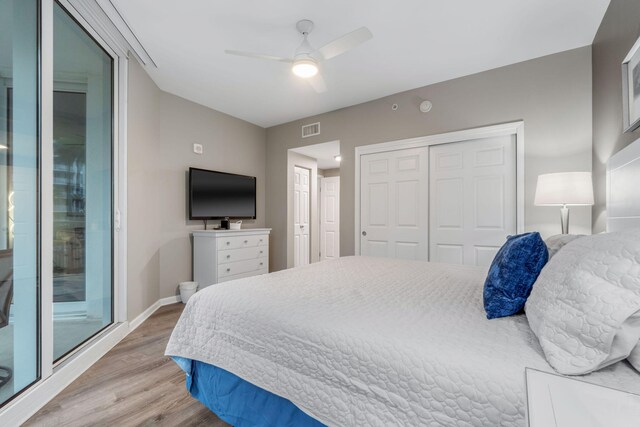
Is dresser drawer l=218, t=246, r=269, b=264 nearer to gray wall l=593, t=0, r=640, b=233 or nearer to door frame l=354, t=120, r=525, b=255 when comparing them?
door frame l=354, t=120, r=525, b=255

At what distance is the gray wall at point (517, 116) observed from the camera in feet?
8.68

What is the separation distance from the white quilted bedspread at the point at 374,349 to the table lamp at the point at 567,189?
1231 millimetres

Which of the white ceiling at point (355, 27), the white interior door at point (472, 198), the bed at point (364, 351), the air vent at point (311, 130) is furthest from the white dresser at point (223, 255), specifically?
the white interior door at point (472, 198)

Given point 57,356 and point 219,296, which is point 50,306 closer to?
point 57,356

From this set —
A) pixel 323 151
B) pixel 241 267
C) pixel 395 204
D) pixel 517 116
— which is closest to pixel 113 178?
pixel 241 267

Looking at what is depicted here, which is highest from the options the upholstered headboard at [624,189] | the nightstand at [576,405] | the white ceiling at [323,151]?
the white ceiling at [323,151]

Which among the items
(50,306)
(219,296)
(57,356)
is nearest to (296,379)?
(219,296)

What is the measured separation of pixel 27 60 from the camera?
1.62 metres

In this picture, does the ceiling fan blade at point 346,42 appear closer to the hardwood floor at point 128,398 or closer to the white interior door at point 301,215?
the hardwood floor at point 128,398

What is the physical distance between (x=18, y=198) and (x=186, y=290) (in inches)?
89.9

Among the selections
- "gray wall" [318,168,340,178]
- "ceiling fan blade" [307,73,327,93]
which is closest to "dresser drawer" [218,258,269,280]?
"ceiling fan blade" [307,73,327,93]

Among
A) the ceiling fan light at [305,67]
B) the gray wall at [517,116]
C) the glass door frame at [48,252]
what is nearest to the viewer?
the glass door frame at [48,252]

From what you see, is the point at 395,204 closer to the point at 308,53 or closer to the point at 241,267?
the point at 308,53

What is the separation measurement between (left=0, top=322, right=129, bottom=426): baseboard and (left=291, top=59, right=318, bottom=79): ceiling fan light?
8.57ft
